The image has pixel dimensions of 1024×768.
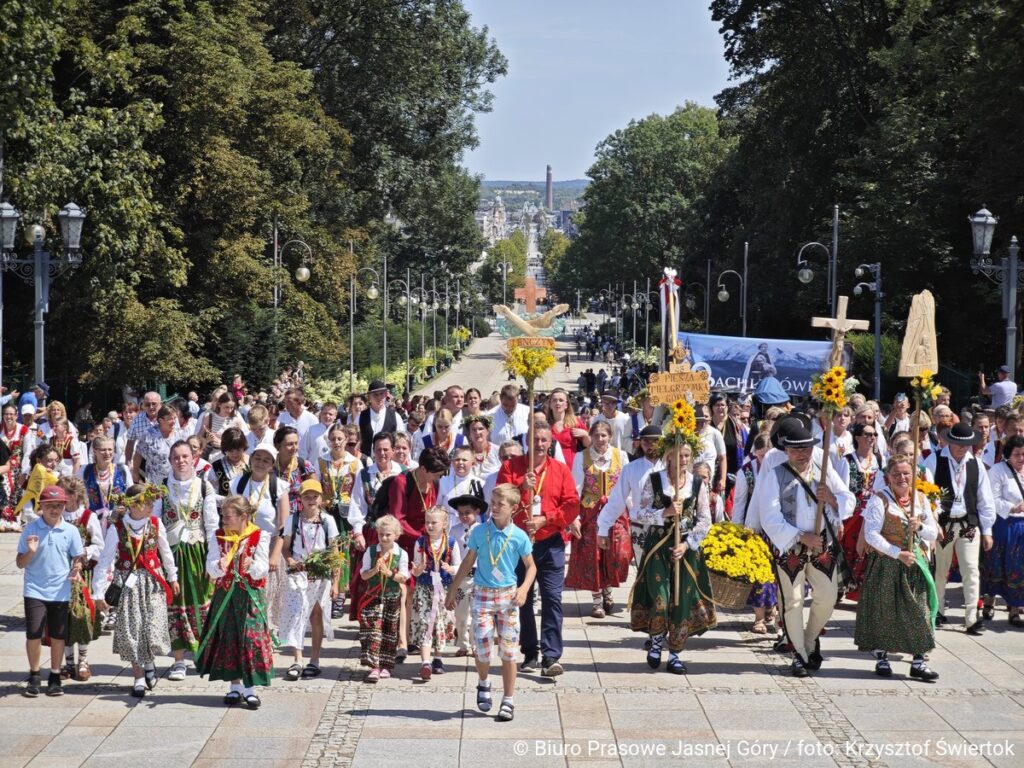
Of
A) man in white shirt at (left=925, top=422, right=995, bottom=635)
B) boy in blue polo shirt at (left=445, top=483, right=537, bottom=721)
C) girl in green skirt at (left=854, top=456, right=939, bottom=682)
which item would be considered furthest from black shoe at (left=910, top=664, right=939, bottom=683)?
boy in blue polo shirt at (left=445, top=483, right=537, bottom=721)

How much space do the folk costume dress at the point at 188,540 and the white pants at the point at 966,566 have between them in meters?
6.16

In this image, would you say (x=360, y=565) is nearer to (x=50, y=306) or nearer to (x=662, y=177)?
(x=50, y=306)

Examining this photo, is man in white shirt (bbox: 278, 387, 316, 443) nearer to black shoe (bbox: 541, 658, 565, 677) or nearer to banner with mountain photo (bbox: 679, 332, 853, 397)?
black shoe (bbox: 541, 658, 565, 677)

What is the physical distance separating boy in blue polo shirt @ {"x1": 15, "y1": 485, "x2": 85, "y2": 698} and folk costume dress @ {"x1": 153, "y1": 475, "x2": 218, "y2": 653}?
0.68 m

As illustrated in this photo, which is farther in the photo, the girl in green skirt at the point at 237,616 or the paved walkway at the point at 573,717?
the girl in green skirt at the point at 237,616

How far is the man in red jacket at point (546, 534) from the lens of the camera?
1073 centimetres

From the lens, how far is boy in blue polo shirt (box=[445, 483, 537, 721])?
9.57 m

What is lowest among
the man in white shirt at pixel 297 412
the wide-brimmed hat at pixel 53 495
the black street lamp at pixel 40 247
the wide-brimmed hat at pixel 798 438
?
the wide-brimmed hat at pixel 53 495

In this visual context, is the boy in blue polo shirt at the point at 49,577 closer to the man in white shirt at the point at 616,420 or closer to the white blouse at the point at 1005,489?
the man in white shirt at the point at 616,420

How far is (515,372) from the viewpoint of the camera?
11.7 metres

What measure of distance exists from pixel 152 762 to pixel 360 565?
2708 mm

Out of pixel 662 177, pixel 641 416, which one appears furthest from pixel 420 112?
pixel 662 177

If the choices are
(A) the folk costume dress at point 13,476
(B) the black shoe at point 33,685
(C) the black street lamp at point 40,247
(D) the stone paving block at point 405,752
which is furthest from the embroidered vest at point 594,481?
(C) the black street lamp at point 40,247

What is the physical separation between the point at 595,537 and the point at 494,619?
382cm
